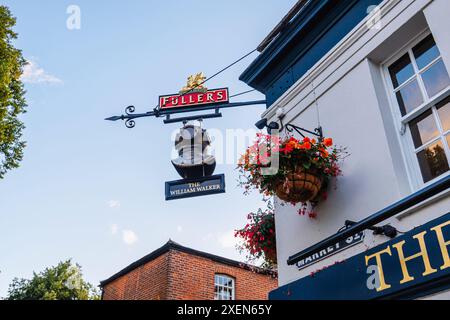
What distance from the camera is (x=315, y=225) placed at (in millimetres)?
5094

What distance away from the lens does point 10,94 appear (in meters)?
12.0

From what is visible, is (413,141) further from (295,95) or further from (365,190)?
(295,95)

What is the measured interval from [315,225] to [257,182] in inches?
36.1

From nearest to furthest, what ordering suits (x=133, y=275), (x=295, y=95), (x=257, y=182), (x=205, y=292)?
(x=257, y=182) → (x=295, y=95) → (x=205, y=292) → (x=133, y=275)

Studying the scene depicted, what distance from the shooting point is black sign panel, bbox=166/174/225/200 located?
615cm

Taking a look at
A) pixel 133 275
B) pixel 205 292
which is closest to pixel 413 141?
pixel 205 292

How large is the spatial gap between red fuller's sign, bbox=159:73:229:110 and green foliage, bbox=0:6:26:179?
6.79 metres

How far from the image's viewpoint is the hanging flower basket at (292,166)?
460 centimetres

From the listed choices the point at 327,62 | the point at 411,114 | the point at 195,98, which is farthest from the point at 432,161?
the point at 195,98

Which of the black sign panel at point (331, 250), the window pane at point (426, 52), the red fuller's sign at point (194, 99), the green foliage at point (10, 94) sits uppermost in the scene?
the green foliage at point (10, 94)

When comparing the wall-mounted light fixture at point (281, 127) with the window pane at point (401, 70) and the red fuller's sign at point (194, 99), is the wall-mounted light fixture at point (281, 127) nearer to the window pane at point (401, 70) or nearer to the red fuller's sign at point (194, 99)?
the red fuller's sign at point (194, 99)

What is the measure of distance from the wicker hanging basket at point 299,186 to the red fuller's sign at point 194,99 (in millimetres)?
2542

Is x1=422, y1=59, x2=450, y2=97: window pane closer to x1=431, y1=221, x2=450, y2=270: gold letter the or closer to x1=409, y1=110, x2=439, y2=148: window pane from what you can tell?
x1=409, y1=110, x2=439, y2=148: window pane

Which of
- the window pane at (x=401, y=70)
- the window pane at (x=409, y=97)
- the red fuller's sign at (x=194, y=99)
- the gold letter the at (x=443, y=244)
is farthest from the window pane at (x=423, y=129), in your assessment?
the red fuller's sign at (x=194, y=99)
